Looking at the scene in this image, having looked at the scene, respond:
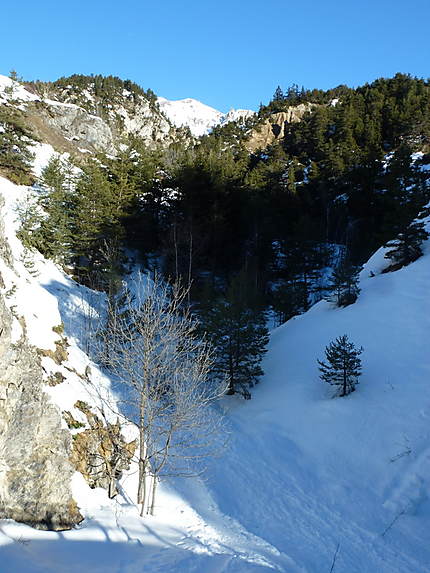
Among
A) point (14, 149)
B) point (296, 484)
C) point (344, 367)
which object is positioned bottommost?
point (296, 484)

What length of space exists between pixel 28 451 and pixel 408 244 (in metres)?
20.8

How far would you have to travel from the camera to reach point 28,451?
8922 mm

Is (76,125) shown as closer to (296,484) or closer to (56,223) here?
(56,223)

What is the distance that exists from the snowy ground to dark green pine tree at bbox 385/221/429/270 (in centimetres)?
197

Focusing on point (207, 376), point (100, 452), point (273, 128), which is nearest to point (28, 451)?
point (100, 452)

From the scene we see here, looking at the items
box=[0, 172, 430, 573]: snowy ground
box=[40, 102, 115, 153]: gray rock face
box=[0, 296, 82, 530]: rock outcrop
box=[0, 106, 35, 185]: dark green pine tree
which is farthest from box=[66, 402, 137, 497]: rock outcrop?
box=[40, 102, 115, 153]: gray rock face

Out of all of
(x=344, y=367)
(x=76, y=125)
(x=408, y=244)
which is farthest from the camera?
(x=76, y=125)

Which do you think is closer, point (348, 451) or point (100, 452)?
point (348, 451)

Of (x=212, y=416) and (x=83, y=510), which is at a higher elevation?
(x=212, y=416)

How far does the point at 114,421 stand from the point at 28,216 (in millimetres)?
16292

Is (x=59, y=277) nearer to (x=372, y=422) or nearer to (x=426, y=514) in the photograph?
(x=372, y=422)

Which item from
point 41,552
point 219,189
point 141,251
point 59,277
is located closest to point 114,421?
point 41,552

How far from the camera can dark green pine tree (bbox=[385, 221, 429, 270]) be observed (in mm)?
19109

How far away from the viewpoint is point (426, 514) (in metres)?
8.06
